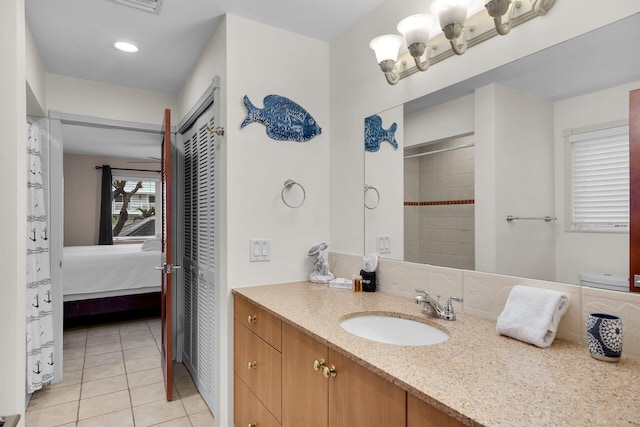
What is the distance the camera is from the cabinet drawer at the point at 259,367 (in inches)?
60.8

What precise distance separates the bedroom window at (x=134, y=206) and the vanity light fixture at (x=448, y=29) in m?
6.68

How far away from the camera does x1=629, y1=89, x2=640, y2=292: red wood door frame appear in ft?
3.42

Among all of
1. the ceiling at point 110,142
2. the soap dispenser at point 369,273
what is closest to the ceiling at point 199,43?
→ the soap dispenser at point 369,273

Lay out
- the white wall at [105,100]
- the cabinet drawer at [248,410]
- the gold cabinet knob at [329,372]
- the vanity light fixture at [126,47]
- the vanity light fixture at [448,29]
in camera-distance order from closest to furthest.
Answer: the gold cabinet knob at [329,372], the vanity light fixture at [448,29], the cabinet drawer at [248,410], the vanity light fixture at [126,47], the white wall at [105,100]

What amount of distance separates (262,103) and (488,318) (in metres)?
1.63

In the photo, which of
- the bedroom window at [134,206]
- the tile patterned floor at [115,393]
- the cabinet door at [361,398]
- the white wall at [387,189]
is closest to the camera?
the cabinet door at [361,398]

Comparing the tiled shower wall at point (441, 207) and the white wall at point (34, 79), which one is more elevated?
the white wall at point (34, 79)

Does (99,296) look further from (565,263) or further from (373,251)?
(565,263)

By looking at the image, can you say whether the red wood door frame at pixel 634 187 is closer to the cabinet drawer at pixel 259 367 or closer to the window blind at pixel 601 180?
the window blind at pixel 601 180

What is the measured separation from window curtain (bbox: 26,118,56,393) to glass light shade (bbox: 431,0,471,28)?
8.93ft

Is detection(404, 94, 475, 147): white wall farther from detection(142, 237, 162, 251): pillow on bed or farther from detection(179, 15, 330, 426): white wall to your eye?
detection(142, 237, 162, 251): pillow on bed

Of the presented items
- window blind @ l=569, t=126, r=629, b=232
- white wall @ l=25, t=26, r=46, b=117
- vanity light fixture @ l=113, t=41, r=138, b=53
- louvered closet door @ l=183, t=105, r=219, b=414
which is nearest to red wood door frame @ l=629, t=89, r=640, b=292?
window blind @ l=569, t=126, r=629, b=232

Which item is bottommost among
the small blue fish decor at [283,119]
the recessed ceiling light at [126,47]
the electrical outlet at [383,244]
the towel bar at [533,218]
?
the electrical outlet at [383,244]

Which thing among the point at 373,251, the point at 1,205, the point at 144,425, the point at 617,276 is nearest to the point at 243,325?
the point at 373,251
